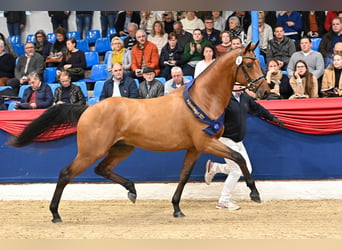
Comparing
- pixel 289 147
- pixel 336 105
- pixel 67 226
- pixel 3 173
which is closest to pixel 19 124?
pixel 3 173

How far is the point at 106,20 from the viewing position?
11.4 meters

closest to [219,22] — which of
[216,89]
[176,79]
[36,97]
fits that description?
[176,79]

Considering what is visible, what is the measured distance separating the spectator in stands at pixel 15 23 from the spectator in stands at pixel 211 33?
5.19 meters

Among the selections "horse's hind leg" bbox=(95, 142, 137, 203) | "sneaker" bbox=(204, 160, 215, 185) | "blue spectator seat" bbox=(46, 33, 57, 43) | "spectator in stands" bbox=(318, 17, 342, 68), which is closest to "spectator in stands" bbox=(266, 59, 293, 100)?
"spectator in stands" bbox=(318, 17, 342, 68)

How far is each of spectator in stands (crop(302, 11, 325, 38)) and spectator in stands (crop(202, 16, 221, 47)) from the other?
76.1 inches

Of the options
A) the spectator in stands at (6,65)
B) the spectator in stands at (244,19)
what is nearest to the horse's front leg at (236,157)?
the spectator in stands at (244,19)

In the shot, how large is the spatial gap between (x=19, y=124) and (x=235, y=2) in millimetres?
6772

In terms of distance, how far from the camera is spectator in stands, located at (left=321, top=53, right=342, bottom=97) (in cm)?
741

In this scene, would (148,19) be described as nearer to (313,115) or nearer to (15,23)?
(15,23)

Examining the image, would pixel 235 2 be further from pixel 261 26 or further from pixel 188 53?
pixel 261 26

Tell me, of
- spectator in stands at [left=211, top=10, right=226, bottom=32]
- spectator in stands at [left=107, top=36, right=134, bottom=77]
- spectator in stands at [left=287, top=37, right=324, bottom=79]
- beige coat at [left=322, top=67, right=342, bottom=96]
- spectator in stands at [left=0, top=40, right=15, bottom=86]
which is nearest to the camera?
beige coat at [left=322, top=67, right=342, bottom=96]

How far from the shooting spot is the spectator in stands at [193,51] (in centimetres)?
898

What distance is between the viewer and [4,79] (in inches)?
400

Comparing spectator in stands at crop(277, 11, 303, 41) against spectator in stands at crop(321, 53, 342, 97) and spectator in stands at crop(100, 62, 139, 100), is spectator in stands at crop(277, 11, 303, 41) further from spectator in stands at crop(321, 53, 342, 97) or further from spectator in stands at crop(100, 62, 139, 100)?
spectator in stands at crop(100, 62, 139, 100)
